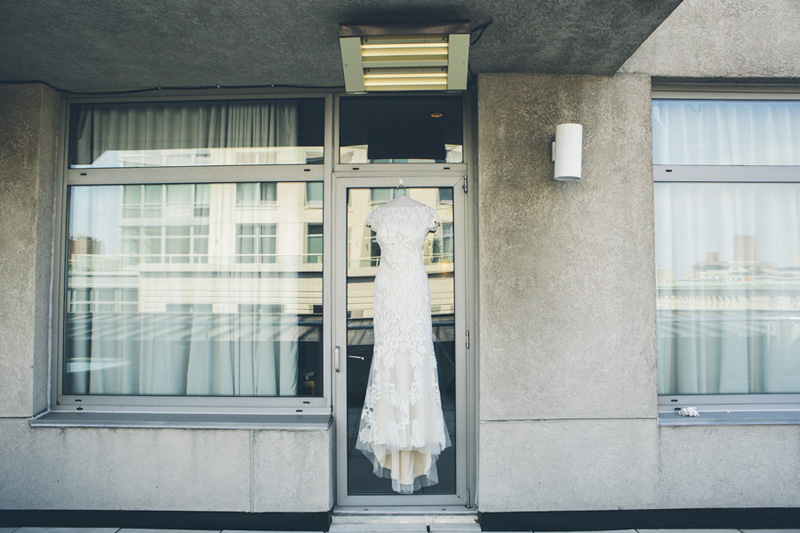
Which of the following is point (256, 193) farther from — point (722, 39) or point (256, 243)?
point (722, 39)

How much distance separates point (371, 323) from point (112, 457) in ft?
5.78

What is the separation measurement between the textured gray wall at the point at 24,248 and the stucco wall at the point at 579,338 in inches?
109

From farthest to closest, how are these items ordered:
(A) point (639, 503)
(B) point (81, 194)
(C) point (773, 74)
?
(B) point (81, 194) < (C) point (773, 74) < (A) point (639, 503)

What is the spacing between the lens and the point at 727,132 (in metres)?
3.15

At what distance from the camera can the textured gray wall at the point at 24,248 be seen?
2.88 metres

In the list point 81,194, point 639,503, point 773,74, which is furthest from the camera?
point 81,194

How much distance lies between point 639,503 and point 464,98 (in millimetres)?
2750

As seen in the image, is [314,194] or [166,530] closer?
[166,530]

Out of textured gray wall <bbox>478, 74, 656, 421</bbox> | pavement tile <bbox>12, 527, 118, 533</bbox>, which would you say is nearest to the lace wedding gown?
textured gray wall <bbox>478, 74, 656, 421</bbox>

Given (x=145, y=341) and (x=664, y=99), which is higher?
(x=664, y=99)

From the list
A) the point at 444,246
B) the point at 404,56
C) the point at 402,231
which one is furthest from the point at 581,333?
the point at 404,56

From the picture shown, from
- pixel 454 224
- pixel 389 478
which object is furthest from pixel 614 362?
pixel 389 478

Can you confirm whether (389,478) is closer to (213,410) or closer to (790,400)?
(213,410)

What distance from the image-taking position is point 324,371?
9.93 feet
